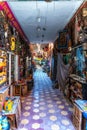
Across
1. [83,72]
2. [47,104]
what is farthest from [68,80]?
[83,72]

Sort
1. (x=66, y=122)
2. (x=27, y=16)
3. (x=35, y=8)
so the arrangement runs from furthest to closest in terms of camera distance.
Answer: (x=27, y=16) → (x=35, y=8) → (x=66, y=122)

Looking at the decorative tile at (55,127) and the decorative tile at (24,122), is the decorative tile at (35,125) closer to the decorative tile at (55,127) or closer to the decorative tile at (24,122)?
the decorative tile at (24,122)

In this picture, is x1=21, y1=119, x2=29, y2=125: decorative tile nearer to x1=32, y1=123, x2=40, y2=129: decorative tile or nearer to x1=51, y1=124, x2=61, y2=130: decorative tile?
x1=32, y1=123, x2=40, y2=129: decorative tile

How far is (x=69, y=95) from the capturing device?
604 centimetres

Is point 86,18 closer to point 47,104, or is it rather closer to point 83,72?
point 83,72

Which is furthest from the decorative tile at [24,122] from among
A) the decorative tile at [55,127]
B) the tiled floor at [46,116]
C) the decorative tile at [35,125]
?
the decorative tile at [55,127]

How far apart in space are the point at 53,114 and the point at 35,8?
3.46 meters

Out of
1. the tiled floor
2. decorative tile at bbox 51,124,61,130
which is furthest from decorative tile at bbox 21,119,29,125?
decorative tile at bbox 51,124,61,130

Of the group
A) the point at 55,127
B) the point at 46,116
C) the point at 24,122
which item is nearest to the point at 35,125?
the point at 24,122

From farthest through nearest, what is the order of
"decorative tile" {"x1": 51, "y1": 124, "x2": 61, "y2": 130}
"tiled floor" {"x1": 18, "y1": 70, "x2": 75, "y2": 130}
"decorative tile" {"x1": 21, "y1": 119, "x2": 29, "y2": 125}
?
"decorative tile" {"x1": 21, "y1": 119, "x2": 29, "y2": 125}
"tiled floor" {"x1": 18, "y1": 70, "x2": 75, "y2": 130}
"decorative tile" {"x1": 51, "y1": 124, "x2": 61, "y2": 130}

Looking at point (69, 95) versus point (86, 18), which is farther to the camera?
point (69, 95)

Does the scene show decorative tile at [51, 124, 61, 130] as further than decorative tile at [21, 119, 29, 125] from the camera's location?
No

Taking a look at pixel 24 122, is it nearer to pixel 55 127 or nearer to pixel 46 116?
pixel 46 116

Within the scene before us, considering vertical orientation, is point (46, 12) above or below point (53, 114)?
above
